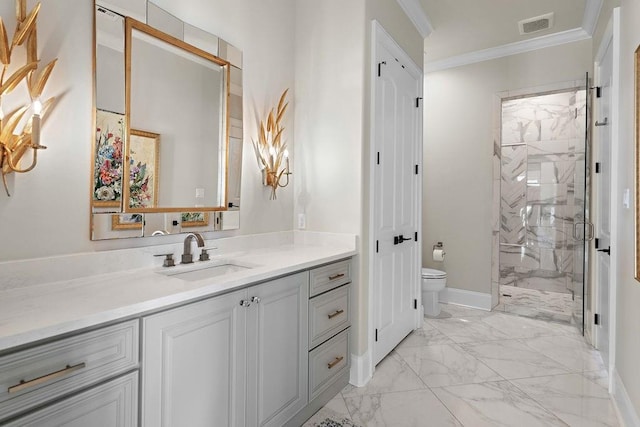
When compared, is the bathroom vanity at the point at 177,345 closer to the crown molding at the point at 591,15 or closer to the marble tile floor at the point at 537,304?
the marble tile floor at the point at 537,304

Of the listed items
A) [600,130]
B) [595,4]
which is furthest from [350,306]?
[595,4]

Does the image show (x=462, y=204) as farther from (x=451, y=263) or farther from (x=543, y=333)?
(x=543, y=333)

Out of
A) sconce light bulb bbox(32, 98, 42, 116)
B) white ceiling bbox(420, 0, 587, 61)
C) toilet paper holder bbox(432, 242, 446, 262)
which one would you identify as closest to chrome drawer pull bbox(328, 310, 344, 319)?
sconce light bulb bbox(32, 98, 42, 116)

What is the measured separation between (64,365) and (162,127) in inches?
47.5

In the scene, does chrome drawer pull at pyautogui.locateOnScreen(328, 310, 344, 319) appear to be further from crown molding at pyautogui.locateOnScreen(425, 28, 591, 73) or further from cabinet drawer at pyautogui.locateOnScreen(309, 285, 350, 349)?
crown molding at pyautogui.locateOnScreen(425, 28, 591, 73)

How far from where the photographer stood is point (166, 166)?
5.91 ft

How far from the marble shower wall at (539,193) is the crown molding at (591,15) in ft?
3.95

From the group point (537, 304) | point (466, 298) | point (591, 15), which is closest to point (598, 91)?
point (591, 15)

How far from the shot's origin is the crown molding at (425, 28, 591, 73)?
3.35 meters

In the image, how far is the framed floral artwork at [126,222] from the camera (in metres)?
1.57

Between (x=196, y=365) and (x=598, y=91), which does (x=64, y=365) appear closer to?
(x=196, y=365)

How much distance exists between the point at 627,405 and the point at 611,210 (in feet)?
3.77

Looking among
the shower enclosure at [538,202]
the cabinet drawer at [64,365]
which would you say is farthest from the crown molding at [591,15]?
the cabinet drawer at [64,365]

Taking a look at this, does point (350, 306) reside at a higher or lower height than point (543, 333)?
higher
